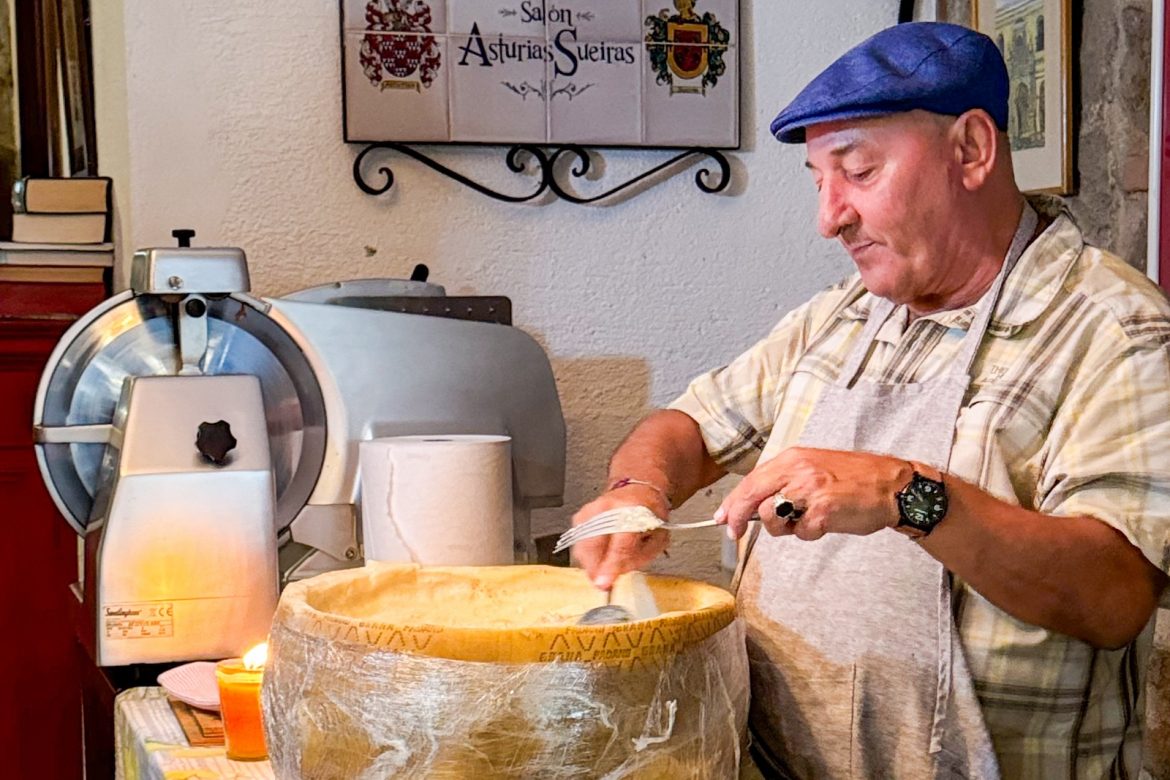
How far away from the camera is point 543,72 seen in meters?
2.17

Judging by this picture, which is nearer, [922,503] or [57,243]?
[922,503]

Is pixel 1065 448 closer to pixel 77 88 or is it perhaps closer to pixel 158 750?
pixel 158 750

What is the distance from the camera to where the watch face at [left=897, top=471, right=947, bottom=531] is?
1087mm

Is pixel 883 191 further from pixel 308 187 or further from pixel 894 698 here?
pixel 308 187

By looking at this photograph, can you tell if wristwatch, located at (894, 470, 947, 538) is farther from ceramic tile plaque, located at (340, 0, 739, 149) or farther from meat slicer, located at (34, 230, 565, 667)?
ceramic tile plaque, located at (340, 0, 739, 149)

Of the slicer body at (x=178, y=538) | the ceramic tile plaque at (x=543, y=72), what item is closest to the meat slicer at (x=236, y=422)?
the slicer body at (x=178, y=538)

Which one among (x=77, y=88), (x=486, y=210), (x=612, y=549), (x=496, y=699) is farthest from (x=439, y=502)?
(x=77, y=88)

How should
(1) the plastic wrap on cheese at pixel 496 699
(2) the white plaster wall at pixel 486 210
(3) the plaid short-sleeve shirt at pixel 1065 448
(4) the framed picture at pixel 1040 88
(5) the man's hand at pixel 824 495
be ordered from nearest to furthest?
(1) the plastic wrap on cheese at pixel 496 699 → (5) the man's hand at pixel 824 495 → (3) the plaid short-sleeve shirt at pixel 1065 448 → (4) the framed picture at pixel 1040 88 → (2) the white plaster wall at pixel 486 210

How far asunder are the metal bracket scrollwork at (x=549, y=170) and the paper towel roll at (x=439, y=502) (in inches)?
28.0

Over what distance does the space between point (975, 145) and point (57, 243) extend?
143 centimetres

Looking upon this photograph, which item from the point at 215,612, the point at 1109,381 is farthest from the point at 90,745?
the point at 1109,381

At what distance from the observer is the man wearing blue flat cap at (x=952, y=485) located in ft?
3.71

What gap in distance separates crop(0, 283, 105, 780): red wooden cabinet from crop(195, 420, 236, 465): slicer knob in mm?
702

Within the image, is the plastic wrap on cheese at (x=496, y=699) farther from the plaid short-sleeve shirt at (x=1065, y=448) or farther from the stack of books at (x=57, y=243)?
the stack of books at (x=57, y=243)
